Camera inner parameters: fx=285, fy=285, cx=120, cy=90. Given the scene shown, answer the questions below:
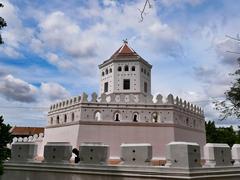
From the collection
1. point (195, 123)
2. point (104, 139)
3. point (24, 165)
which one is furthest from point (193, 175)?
point (195, 123)

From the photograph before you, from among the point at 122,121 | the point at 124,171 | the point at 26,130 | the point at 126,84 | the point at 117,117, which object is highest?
the point at 126,84

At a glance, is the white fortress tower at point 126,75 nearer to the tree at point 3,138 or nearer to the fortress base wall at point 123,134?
the fortress base wall at point 123,134

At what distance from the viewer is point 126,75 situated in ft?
87.0

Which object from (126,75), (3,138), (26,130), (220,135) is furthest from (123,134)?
(26,130)

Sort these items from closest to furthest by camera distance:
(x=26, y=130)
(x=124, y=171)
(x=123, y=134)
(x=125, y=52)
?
(x=124, y=171) < (x=123, y=134) < (x=125, y=52) < (x=26, y=130)

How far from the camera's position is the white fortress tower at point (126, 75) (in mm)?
26266

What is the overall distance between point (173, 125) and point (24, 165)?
47.8ft

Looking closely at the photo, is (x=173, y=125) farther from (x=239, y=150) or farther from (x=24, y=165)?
(x=24, y=165)

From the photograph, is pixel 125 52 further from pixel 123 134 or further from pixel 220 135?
pixel 220 135

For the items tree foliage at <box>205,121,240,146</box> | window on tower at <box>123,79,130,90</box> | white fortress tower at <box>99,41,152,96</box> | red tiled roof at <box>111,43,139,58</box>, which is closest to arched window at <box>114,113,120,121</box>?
white fortress tower at <box>99,41,152,96</box>

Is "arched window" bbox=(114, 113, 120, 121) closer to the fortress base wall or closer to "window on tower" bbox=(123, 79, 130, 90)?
the fortress base wall

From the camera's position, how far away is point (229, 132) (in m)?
38.5

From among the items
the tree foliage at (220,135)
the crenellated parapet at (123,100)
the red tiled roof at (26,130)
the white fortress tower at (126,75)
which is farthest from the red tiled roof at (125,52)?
the red tiled roof at (26,130)

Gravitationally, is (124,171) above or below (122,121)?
below
